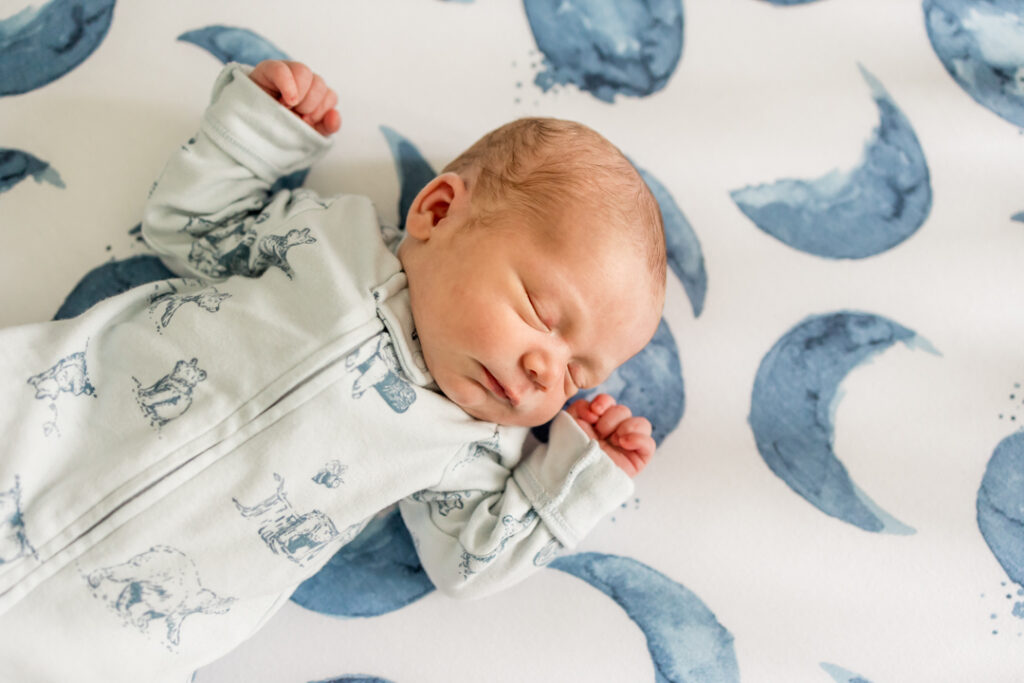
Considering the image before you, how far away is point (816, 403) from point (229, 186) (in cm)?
103

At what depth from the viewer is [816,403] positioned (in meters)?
1.28

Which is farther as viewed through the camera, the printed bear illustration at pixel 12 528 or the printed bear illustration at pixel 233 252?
the printed bear illustration at pixel 233 252

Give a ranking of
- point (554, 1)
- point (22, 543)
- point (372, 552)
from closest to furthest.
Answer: point (22, 543) < point (372, 552) < point (554, 1)

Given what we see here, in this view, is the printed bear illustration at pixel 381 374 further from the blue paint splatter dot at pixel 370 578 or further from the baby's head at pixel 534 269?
the blue paint splatter dot at pixel 370 578

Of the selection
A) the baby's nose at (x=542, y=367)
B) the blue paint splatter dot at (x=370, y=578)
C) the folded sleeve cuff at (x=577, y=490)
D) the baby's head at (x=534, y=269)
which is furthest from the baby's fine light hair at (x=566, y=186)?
the blue paint splatter dot at (x=370, y=578)

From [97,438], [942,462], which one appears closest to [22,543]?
[97,438]

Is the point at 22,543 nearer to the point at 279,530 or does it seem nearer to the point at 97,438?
the point at 97,438

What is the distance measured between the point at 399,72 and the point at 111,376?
2.28 ft

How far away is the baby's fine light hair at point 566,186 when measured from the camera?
3.36 ft

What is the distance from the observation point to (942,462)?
1270 millimetres

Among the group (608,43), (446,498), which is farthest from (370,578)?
(608,43)

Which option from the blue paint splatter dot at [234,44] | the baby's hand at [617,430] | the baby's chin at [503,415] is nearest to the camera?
A: the baby's chin at [503,415]

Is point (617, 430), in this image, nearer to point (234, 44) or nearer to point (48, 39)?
point (234, 44)

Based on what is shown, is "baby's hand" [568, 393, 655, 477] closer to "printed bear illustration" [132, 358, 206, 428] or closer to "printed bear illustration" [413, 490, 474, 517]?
"printed bear illustration" [413, 490, 474, 517]
